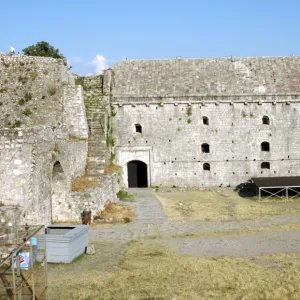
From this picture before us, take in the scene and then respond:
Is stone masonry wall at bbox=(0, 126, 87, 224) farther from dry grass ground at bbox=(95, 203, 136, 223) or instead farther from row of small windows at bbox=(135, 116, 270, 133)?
row of small windows at bbox=(135, 116, 270, 133)

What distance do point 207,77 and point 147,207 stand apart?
13510 mm

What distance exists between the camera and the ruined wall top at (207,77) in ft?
119

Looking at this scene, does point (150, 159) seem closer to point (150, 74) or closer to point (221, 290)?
point (150, 74)

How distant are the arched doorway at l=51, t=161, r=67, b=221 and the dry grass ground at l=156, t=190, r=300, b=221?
19.5 feet

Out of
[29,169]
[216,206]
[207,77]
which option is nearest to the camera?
[29,169]

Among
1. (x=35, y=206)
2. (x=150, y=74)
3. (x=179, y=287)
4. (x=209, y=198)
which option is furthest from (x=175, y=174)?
(x=179, y=287)

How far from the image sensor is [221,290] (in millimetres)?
14414

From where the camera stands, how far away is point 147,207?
2880cm

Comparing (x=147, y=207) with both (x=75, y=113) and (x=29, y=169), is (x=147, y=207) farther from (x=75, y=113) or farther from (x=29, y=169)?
(x=29, y=169)

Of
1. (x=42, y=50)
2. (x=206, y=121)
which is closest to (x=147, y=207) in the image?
(x=206, y=121)

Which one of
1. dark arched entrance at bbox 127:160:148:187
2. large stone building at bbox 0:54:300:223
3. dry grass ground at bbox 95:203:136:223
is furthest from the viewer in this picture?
dark arched entrance at bbox 127:160:148:187

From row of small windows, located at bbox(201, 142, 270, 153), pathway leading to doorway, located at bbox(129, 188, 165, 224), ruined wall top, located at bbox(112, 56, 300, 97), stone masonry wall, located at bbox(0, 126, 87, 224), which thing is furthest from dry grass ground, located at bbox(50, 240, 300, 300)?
ruined wall top, located at bbox(112, 56, 300, 97)

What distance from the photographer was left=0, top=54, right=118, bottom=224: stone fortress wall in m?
19.5

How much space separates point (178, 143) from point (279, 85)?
9.07 metres
